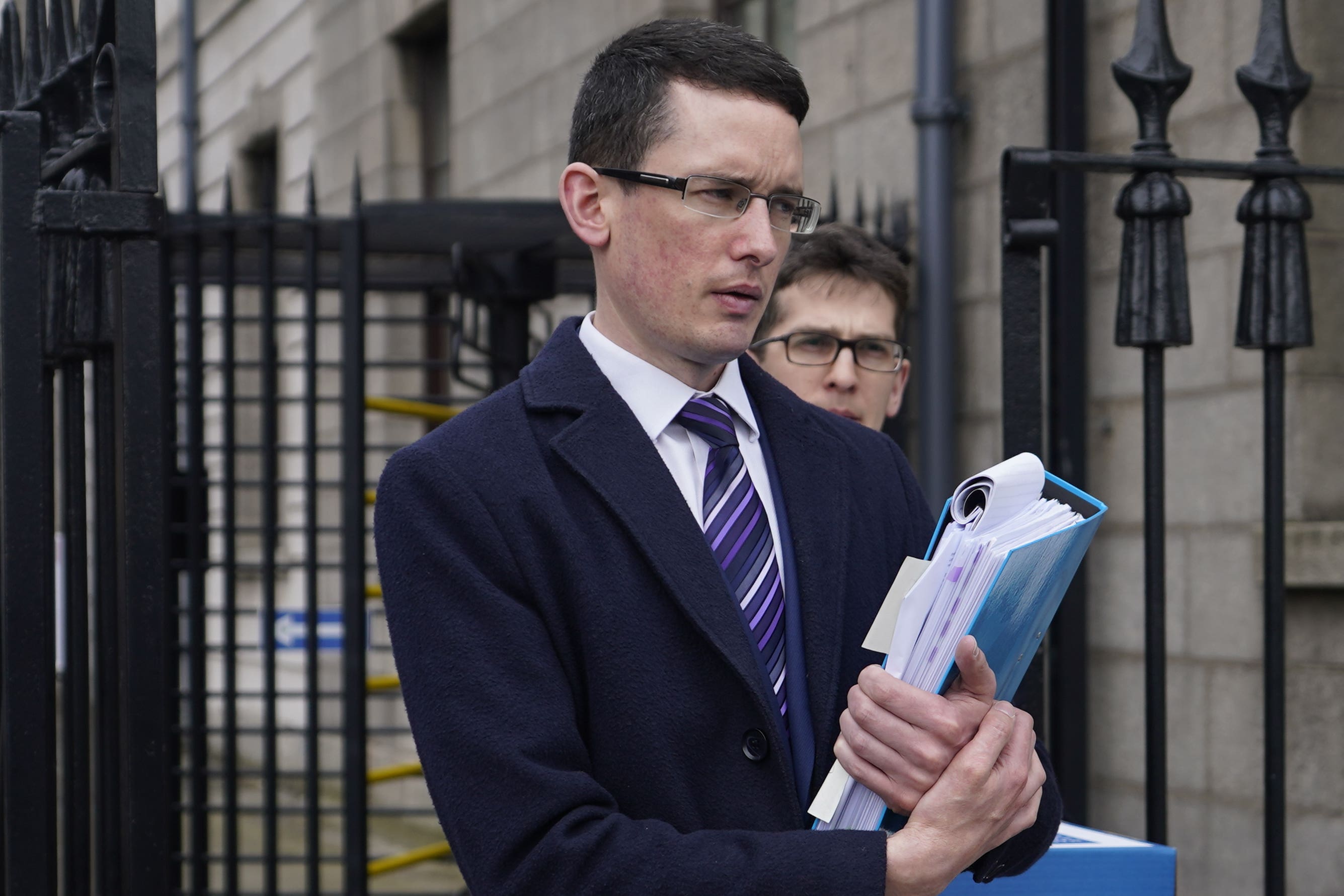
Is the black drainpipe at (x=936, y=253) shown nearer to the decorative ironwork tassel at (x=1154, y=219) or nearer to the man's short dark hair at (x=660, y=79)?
the decorative ironwork tassel at (x=1154, y=219)

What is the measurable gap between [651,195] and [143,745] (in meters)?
1.13

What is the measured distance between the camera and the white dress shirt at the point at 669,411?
191cm

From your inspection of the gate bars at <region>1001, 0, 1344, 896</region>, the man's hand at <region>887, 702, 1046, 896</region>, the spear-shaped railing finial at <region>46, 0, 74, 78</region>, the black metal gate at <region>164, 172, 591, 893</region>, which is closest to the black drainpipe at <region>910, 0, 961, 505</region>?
the black metal gate at <region>164, 172, 591, 893</region>

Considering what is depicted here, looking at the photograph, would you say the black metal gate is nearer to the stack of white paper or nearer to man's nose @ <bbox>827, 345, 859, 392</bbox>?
man's nose @ <bbox>827, 345, 859, 392</bbox>

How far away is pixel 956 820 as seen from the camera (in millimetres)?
1656

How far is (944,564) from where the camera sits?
5.46 ft

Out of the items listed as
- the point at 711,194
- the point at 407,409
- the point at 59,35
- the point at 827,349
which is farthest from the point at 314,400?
the point at 711,194

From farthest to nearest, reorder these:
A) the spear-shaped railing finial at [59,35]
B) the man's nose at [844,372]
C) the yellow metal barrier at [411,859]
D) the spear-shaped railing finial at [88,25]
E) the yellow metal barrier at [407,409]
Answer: the yellow metal barrier at [407,409], the yellow metal barrier at [411,859], the man's nose at [844,372], the spear-shaped railing finial at [59,35], the spear-shaped railing finial at [88,25]

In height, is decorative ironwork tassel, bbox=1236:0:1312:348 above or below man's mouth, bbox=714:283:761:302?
above

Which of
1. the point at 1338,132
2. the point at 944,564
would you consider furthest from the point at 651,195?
the point at 1338,132

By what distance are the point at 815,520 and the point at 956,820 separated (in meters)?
0.43

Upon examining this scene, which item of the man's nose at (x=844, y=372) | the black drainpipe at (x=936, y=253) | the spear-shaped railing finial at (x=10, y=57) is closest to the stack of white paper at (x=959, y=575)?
the man's nose at (x=844, y=372)

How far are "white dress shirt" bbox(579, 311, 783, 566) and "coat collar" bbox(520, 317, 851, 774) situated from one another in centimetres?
2

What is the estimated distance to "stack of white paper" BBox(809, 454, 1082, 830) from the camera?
1.64m
